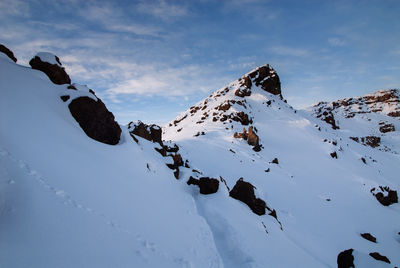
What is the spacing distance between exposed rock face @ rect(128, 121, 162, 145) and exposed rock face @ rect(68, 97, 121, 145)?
534cm

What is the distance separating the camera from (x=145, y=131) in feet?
57.8

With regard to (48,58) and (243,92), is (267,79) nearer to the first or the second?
(243,92)

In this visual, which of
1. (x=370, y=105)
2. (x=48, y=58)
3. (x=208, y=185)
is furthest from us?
(x=370, y=105)

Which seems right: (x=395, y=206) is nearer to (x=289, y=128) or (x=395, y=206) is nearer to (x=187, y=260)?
(x=289, y=128)

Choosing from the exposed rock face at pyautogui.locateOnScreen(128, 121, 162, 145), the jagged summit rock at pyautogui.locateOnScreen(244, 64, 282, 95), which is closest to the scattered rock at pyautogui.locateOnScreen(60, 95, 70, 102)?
the exposed rock face at pyautogui.locateOnScreen(128, 121, 162, 145)

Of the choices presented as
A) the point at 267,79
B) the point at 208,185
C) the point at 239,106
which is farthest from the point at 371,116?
the point at 208,185

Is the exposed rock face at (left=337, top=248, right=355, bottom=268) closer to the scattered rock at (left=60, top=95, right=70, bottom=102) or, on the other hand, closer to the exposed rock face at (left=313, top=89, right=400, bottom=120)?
the scattered rock at (left=60, top=95, right=70, bottom=102)

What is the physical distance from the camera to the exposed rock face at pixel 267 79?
1994 inches

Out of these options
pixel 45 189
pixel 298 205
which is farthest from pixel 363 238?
pixel 45 189

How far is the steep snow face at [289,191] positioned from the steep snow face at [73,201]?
1.91 metres

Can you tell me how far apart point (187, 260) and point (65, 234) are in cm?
376

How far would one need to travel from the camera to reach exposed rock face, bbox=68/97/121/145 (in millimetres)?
9961

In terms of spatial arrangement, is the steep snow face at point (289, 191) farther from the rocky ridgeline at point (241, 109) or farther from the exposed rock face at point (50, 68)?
the exposed rock face at point (50, 68)

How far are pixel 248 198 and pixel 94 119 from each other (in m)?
11.3
